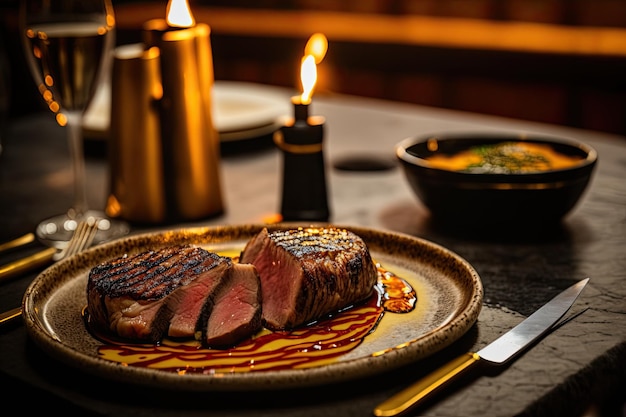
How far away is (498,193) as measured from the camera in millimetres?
1608

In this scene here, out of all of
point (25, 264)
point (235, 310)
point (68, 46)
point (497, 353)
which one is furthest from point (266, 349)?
point (68, 46)

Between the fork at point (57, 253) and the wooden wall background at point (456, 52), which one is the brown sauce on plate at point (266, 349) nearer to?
the fork at point (57, 253)

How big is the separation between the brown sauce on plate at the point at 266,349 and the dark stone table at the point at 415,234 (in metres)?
0.05

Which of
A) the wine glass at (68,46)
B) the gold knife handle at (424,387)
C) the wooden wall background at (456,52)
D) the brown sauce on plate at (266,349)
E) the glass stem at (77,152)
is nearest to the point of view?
the gold knife handle at (424,387)

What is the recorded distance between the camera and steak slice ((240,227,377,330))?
1.17 metres

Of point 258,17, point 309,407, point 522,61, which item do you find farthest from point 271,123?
point 258,17

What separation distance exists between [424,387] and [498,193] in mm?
718

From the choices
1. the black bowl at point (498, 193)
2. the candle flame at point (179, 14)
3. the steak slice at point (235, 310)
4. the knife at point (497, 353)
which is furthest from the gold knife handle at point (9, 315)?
the black bowl at point (498, 193)

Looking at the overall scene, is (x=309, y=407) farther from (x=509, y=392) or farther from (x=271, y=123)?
(x=271, y=123)

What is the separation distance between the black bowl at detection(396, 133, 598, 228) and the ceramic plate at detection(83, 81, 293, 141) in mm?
787

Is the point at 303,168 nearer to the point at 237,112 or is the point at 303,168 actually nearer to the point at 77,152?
the point at 77,152

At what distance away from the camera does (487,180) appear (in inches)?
62.9

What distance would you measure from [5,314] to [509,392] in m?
0.78

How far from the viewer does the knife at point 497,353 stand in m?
0.96
